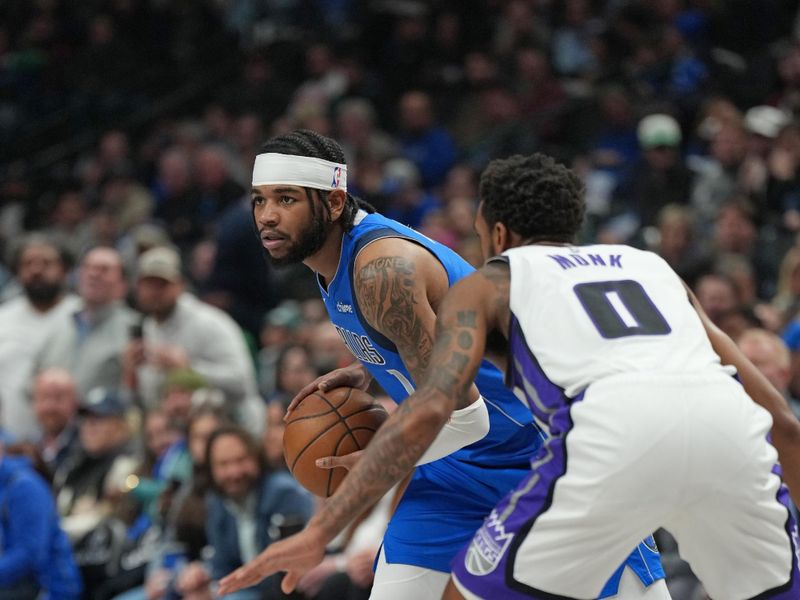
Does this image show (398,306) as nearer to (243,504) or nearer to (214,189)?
(243,504)

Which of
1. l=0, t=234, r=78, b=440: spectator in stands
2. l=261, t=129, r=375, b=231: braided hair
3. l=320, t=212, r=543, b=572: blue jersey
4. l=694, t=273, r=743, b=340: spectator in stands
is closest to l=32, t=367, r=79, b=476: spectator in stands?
l=0, t=234, r=78, b=440: spectator in stands

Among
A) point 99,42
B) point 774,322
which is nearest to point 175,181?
point 99,42

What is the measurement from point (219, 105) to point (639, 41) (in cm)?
503

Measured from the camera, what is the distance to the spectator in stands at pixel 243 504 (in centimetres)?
657

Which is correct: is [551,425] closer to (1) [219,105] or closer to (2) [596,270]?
(2) [596,270]

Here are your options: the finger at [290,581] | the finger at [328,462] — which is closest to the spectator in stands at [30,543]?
the finger at [328,462]

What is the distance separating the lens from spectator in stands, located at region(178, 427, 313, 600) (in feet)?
21.5

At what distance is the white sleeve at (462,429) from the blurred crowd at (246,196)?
1.21 metres

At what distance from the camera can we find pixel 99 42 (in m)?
16.0

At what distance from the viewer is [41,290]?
9.12m

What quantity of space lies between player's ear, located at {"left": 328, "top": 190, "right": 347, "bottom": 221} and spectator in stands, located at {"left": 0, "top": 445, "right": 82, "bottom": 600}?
3.44 meters

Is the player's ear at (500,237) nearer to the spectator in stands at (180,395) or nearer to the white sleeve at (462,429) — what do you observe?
the white sleeve at (462,429)

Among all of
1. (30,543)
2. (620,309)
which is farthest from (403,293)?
(30,543)

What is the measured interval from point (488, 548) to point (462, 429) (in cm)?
67
